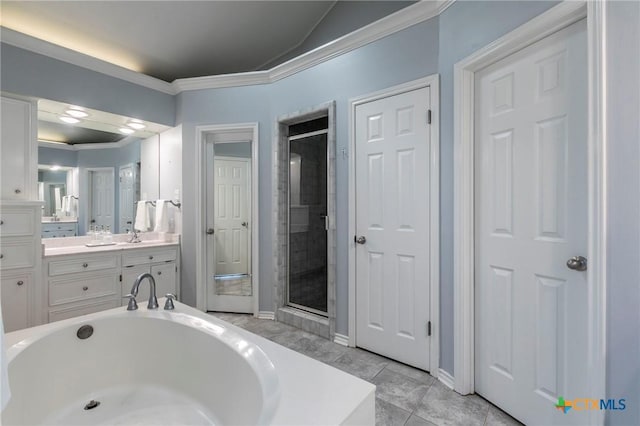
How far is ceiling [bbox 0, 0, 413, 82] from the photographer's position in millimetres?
2506

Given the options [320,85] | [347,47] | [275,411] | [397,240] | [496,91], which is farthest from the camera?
[320,85]

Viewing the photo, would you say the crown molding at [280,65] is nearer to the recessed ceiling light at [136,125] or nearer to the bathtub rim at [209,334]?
the recessed ceiling light at [136,125]

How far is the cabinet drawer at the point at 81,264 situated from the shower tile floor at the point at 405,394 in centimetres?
177

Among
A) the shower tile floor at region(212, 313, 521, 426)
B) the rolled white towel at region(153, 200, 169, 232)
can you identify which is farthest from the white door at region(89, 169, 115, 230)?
the shower tile floor at region(212, 313, 521, 426)

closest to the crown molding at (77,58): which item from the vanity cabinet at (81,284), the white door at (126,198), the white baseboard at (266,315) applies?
the white door at (126,198)

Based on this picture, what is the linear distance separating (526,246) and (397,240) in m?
0.82

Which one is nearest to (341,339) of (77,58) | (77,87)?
(77,87)

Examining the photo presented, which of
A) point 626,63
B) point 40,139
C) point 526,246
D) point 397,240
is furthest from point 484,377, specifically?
point 40,139

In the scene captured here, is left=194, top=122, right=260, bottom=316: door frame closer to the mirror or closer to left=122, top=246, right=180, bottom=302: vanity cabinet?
left=122, top=246, right=180, bottom=302: vanity cabinet

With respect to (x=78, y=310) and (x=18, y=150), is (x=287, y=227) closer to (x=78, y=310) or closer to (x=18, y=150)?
(x=78, y=310)

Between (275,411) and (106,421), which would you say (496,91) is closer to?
(275,411)

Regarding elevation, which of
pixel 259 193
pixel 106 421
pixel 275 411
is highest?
pixel 259 193

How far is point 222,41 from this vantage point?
3209 mm

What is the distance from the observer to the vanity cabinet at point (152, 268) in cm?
292
